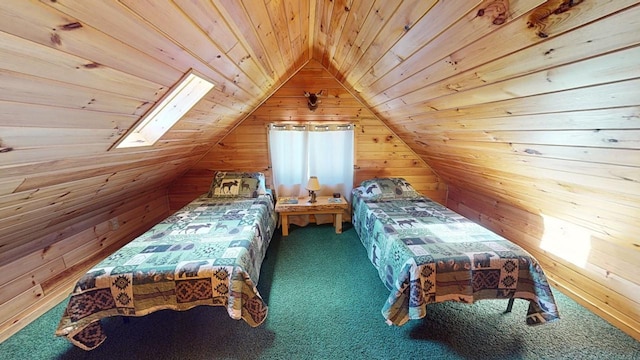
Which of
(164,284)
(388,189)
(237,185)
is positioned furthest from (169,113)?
(388,189)

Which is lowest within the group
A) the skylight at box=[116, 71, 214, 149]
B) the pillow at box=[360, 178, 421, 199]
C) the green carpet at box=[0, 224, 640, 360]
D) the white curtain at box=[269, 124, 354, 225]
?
the green carpet at box=[0, 224, 640, 360]

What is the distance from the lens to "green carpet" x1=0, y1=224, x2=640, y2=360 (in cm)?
152

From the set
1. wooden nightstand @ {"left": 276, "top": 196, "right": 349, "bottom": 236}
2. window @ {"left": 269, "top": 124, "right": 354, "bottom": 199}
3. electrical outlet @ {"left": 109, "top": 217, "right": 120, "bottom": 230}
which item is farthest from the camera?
window @ {"left": 269, "top": 124, "right": 354, "bottom": 199}

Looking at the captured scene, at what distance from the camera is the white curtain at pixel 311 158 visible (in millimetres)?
3256

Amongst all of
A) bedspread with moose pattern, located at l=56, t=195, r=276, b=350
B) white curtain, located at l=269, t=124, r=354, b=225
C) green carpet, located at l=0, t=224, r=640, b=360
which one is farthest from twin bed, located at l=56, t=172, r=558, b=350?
white curtain, located at l=269, t=124, r=354, b=225

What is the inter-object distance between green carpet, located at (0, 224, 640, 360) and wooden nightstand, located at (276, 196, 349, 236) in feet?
3.56

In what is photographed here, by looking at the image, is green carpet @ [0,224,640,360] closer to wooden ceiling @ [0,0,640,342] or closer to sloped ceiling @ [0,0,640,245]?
wooden ceiling @ [0,0,640,342]

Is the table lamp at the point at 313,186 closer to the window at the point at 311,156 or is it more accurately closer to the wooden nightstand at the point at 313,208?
the wooden nightstand at the point at 313,208

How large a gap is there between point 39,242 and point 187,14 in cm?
224

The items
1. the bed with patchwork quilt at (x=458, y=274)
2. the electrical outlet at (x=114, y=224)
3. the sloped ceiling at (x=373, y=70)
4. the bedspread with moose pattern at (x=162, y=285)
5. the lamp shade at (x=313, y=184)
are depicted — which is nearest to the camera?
the sloped ceiling at (x=373, y=70)

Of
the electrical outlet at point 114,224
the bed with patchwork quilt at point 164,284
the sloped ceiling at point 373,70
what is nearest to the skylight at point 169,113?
the sloped ceiling at point 373,70

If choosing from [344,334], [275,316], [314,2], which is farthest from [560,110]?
[275,316]

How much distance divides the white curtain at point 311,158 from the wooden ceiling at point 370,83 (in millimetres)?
1107

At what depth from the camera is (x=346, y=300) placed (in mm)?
1993
